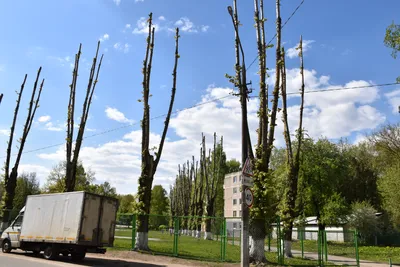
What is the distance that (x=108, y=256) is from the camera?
57.6 feet

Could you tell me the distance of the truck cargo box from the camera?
14.7 metres

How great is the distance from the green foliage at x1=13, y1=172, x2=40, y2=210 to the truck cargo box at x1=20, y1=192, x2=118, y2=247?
4855 cm

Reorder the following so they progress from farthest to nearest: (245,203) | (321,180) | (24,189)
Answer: (24,189) < (321,180) < (245,203)

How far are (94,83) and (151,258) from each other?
15847mm

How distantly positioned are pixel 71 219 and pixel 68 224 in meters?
0.26

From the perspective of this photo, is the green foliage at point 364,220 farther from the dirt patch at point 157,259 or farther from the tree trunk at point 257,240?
the dirt patch at point 157,259

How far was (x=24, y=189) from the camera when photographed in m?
67.5

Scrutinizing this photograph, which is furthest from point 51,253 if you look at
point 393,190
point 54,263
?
point 393,190

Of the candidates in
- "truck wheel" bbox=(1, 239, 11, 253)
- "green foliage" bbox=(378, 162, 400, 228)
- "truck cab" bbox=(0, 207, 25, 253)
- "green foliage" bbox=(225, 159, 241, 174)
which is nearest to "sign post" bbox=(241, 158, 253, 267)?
"truck cab" bbox=(0, 207, 25, 253)

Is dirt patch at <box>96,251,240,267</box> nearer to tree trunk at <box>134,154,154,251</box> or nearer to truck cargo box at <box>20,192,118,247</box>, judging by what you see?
tree trunk at <box>134,154,154,251</box>

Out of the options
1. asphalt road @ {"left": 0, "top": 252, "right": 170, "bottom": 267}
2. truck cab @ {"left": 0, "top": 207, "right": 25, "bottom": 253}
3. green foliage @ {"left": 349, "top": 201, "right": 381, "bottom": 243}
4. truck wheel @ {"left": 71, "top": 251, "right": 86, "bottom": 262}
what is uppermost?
green foliage @ {"left": 349, "top": 201, "right": 381, "bottom": 243}

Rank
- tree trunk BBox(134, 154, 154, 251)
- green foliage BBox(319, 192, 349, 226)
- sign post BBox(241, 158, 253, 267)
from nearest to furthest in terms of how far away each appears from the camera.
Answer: sign post BBox(241, 158, 253, 267)
tree trunk BBox(134, 154, 154, 251)
green foliage BBox(319, 192, 349, 226)

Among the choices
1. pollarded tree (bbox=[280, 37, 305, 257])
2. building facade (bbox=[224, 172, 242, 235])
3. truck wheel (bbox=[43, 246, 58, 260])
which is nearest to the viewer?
truck wheel (bbox=[43, 246, 58, 260])

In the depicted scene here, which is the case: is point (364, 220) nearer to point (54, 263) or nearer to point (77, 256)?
point (77, 256)
